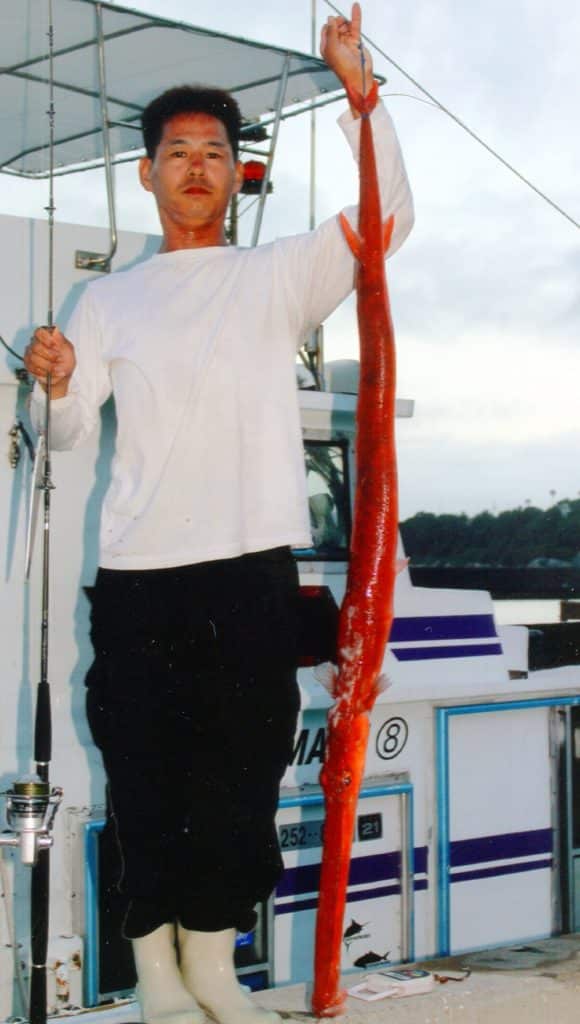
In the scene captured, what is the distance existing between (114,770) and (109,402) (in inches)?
73.4

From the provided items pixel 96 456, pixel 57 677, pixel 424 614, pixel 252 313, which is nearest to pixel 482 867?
pixel 424 614

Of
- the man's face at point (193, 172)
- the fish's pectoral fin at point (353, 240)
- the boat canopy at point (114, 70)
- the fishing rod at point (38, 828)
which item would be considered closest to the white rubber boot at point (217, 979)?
the fishing rod at point (38, 828)

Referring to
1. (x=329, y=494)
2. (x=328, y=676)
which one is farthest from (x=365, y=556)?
(x=329, y=494)

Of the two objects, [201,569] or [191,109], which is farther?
[191,109]

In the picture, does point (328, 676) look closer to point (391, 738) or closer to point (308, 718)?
point (308, 718)

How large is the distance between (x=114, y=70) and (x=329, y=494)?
1.94 meters

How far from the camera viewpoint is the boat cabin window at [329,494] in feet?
17.2

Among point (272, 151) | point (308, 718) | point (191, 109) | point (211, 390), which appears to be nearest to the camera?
point (211, 390)

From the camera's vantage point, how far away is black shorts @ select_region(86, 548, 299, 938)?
2.72m

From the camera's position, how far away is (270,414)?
2.82 metres

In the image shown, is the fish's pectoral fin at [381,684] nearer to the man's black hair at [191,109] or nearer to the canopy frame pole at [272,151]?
the man's black hair at [191,109]

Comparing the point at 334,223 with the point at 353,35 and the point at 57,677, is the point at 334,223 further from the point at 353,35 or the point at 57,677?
the point at 57,677

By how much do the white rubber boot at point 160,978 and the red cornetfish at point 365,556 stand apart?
32cm

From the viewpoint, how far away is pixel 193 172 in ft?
9.39
